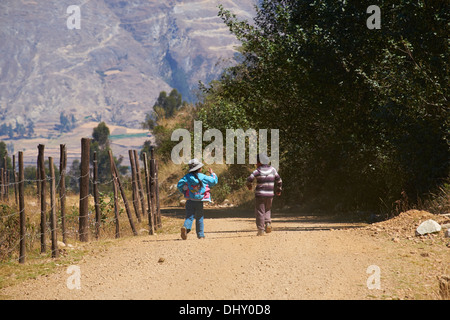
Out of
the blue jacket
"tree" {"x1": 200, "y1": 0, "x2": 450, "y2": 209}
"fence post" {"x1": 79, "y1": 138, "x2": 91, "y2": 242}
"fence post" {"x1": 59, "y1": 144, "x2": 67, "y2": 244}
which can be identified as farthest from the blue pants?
"tree" {"x1": 200, "y1": 0, "x2": 450, "y2": 209}

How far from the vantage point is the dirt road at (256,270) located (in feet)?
29.3

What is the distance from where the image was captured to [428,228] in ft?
42.9

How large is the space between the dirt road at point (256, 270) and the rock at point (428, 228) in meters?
0.65

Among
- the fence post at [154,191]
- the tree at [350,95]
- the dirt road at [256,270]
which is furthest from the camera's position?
the fence post at [154,191]

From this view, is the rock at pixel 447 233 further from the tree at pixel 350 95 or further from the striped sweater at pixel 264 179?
the tree at pixel 350 95

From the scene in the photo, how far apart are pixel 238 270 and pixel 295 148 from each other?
1621cm

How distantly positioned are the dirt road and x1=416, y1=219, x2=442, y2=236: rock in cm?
65

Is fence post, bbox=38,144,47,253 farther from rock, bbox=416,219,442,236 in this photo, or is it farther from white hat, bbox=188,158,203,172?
rock, bbox=416,219,442,236

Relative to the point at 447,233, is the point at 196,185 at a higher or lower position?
higher

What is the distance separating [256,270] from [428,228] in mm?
4812

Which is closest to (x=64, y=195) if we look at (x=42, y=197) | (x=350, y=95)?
(x=42, y=197)

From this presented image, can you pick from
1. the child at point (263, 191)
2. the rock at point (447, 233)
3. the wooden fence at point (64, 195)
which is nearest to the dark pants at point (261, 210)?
the child at point (263, 191)

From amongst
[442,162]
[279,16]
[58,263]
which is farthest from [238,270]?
[279,16]

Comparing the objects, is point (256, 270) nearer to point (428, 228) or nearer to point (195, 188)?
point (195, 188)
